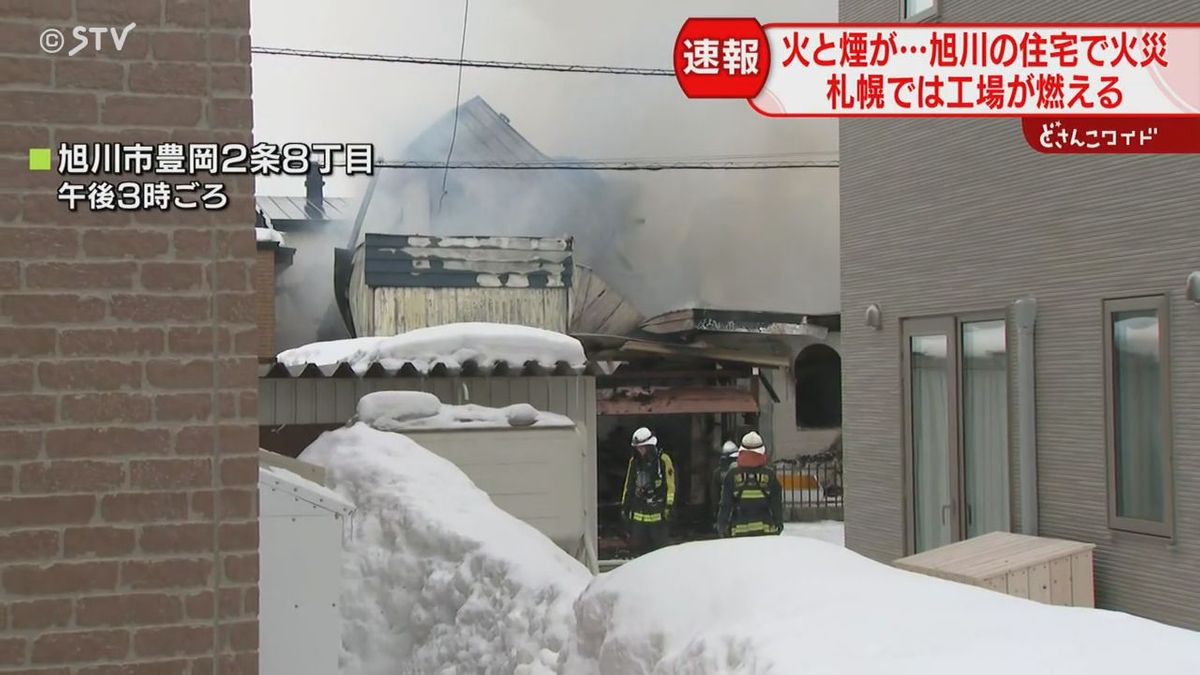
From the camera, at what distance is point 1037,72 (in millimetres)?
5453

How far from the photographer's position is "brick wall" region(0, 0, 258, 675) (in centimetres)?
247

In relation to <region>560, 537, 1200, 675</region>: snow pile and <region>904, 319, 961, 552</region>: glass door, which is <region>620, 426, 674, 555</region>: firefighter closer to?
<region>904, 319, 961, 552</region>: glass door

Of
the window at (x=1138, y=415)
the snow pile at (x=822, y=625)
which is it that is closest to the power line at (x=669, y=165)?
the window at (x=1138, y=415)

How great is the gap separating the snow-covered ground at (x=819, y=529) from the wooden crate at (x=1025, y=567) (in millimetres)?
8705

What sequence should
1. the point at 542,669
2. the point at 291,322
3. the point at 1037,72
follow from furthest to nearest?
the point at 291,322
the point at 1037,72
the point at 542,669

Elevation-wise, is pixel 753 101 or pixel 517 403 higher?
pixel 753 101

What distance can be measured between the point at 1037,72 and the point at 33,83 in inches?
175

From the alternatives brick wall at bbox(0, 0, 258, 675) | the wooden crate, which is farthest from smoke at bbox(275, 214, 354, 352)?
brick wall at bbox(0, 0, 258, 675)

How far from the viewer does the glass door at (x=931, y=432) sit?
311 inches

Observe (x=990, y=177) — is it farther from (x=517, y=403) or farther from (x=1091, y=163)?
(x=517, y=403)

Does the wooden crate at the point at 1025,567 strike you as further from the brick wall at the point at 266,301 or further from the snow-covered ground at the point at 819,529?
the snow-covered ground at the point at 819,529

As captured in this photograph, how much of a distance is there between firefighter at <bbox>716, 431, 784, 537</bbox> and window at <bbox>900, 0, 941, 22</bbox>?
3.57 metres

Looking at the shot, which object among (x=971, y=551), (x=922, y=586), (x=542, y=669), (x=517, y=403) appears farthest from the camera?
(x=517, y=403)

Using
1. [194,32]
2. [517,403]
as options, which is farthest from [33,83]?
[517,403]
